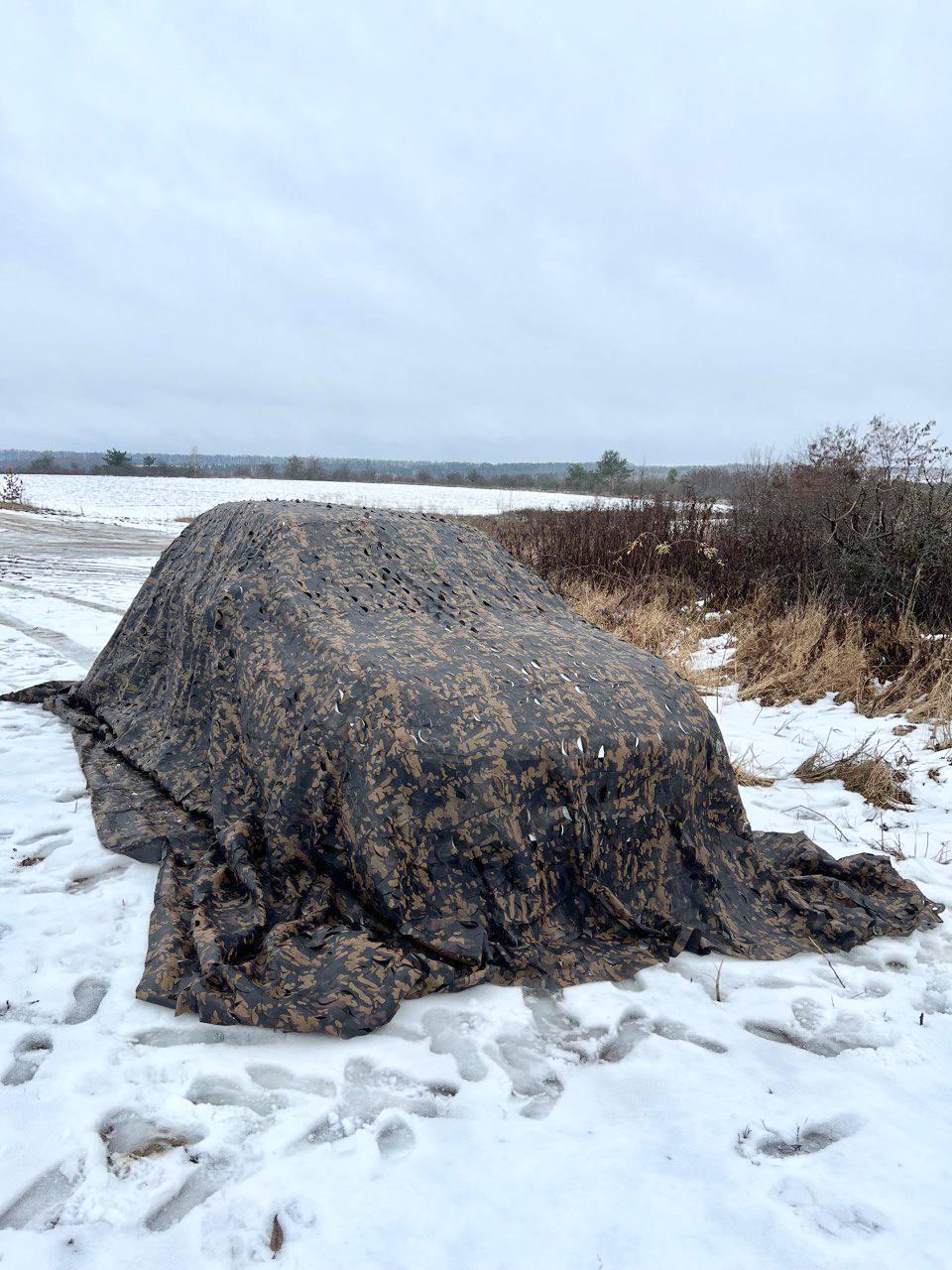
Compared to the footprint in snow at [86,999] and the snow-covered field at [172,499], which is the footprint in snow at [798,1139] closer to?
the footprint in snow at [86,999]

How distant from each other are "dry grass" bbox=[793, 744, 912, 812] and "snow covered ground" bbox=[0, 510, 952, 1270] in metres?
1.58

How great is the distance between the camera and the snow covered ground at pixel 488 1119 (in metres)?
1.62

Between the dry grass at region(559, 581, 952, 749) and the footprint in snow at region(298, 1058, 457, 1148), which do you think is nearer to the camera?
the footprint in snow at region(298, 1058, 457, 1148)

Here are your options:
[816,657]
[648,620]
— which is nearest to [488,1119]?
[816,657]

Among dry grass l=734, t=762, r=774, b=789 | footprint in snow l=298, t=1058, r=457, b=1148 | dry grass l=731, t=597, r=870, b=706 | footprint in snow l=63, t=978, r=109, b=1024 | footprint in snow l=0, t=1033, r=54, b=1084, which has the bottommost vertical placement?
footprint in snow l=298, t=1058, r=457, b=1148

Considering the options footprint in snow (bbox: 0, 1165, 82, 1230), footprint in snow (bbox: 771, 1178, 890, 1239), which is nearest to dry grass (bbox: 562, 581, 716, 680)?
footprint in snow (bbox: 771, 1178, 890, 1239)

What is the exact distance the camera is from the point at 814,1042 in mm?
2305

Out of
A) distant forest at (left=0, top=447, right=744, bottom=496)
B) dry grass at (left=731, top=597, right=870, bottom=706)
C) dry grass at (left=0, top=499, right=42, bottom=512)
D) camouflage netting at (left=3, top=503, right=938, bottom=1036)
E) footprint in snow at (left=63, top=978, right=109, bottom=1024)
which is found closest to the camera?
footprint in snow at (left=63, top=978, right=109, bottom=1024)

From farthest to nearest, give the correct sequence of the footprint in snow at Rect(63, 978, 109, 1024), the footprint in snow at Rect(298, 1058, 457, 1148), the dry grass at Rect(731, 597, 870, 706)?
the dry grass at Rect(731, 597, 870, 706) → the footprint in snow at Rect(63, 978, 109, 1024) → the footprint in snow at Rect(298, 1058, 457, 1148)

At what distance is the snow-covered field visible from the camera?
26.4 metres

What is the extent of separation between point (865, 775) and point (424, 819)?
10.4 feet

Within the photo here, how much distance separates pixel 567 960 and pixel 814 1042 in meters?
0.77

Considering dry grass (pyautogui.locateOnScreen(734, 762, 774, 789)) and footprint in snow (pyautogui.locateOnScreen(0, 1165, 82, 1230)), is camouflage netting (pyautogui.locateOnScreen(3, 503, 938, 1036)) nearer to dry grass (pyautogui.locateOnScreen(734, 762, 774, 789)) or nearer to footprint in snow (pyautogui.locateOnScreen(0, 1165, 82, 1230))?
footprint in snow (pyautogui.locateOnScreen(0, 1165, 82, 1230))

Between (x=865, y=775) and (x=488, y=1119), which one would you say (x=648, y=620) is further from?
(x=488, y=1119)
